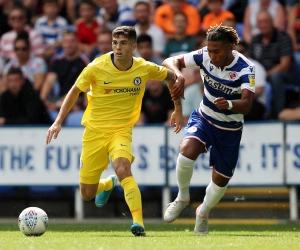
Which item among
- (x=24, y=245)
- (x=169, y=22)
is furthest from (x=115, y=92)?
(x=169, y=22)

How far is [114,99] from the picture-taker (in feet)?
30.1

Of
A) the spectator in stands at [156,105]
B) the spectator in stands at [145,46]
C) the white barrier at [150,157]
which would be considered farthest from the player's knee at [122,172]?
the spectator in stands at [145,46]

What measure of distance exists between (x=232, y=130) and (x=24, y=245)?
2.88 metres

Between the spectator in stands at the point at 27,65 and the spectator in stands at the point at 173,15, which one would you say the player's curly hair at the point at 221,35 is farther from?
the spectator in stands at the point at 27,65

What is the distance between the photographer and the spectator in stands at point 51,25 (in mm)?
15094

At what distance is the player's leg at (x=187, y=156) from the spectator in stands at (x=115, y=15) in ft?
19.3

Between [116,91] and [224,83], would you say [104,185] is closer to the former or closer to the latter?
[116,91]

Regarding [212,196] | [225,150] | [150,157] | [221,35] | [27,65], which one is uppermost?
[221,35]

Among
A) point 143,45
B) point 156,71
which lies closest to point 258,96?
point 143,45

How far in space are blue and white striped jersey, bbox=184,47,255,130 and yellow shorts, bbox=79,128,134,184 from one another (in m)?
0.95

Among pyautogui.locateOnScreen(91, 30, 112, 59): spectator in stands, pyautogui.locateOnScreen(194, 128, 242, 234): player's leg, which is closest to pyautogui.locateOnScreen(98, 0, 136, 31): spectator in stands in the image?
pyautogui.locateOnScreen(91, 30, 112, 59): spectator in stands

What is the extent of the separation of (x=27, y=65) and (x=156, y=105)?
2670 mm

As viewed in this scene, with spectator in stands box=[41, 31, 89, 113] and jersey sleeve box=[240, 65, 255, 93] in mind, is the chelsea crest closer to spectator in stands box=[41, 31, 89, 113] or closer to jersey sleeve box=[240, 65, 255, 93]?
jersey sleeve box=[240, 65, 255, 93]

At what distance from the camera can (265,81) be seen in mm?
13273
